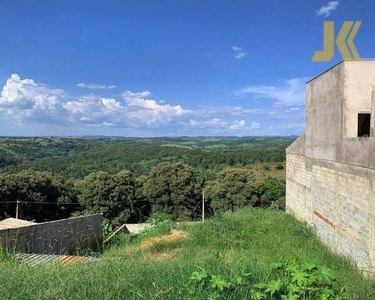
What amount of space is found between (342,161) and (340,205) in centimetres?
100

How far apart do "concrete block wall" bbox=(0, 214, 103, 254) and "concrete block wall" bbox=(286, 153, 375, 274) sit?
5.66m

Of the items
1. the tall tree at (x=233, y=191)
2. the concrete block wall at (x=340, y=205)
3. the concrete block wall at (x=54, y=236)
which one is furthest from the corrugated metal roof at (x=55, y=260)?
the tall tree at (x=233, y=191)

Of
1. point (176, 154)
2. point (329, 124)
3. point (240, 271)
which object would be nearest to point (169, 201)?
point (329, 124)

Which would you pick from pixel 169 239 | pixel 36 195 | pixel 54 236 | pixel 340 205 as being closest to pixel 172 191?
pixel 36 195

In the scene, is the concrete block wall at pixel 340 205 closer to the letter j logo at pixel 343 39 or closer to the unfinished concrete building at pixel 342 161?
the unfinished concrete building at pixel 342 161

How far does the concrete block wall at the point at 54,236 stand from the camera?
8.64 meters

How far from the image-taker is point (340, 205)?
8172 mm

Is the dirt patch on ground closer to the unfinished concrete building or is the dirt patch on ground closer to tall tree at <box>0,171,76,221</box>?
the unfinished concrete building

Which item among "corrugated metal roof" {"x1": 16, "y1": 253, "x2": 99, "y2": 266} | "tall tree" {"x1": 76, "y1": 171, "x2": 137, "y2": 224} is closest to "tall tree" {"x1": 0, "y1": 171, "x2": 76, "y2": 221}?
"tall tree" {"x1": 76, "y1": 171, "x2": 137, "y2": 224}

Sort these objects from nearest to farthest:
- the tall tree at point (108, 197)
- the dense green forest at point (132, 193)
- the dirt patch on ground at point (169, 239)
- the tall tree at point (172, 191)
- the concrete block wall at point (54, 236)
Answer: the concrete block wall at point (54, 236), the dirt patch on ground at point (169, 239), the dense green forest at point (132, 193), the tall tree at point (108, 197), the tall tree at point (172, 191)

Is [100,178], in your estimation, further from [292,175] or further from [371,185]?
[371,185]

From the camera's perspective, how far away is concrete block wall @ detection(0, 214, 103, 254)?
28.3 feet

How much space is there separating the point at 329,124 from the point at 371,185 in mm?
2959

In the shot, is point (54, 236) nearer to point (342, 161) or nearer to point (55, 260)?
point (55, 260)
